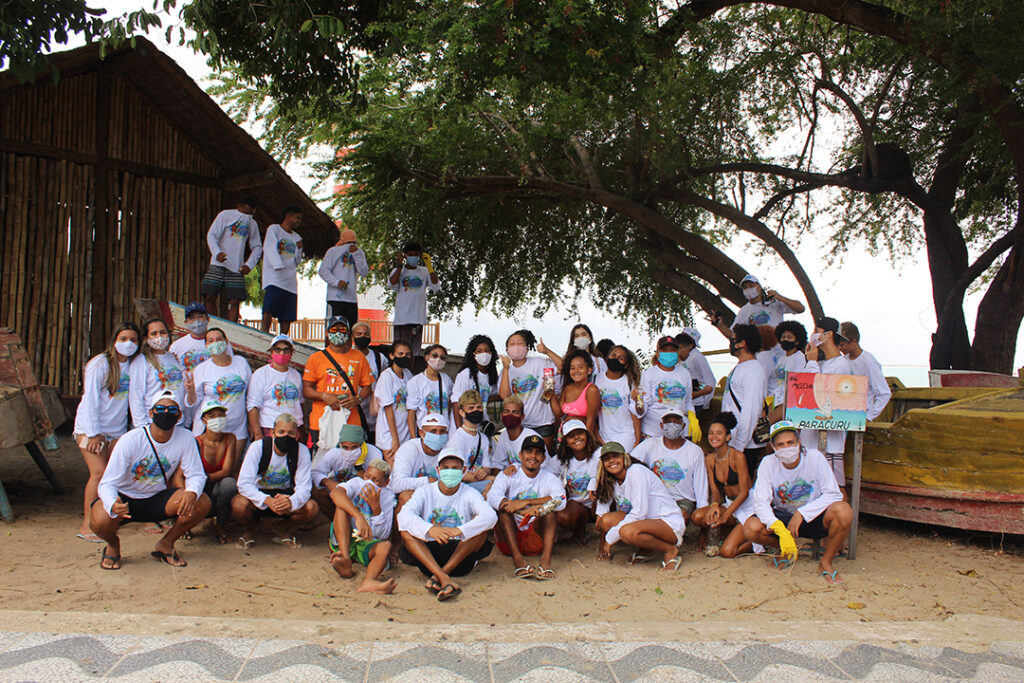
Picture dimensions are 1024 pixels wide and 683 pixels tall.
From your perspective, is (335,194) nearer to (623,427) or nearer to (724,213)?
(724,213)

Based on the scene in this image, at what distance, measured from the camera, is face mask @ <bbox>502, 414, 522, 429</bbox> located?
22.5 feet

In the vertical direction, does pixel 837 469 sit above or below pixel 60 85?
below

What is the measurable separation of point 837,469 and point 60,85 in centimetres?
1003

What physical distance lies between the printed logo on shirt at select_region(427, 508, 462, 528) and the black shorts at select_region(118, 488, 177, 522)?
6.73ft

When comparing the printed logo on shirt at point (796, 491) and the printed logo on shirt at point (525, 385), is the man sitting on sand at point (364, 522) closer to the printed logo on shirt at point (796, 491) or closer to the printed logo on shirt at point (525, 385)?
the printed logo on shirt at point (525, 385)

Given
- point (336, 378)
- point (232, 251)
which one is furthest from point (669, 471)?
point (232, 251)

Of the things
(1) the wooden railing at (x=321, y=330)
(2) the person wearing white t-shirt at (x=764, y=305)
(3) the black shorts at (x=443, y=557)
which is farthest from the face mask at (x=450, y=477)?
(1) the wooden railing at (x=321, y=330)

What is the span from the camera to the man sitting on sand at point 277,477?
6.32 m

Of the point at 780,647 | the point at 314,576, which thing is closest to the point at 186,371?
the point at 314,576

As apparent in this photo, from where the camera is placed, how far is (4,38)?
7508mm

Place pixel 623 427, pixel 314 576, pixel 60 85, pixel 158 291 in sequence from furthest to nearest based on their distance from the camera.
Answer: pixel 158 291, pixel 60 85, pixel 623 427, pixel 314 576

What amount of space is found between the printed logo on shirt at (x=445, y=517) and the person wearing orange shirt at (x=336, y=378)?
1429 millimetres

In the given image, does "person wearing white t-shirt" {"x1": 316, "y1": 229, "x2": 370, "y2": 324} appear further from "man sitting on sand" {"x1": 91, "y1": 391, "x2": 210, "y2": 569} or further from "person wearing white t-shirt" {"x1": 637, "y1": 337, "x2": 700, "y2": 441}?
"person wearing white t-shirt" {"x1": 637, "y1": 337, "x2": 700, "y2": 441}

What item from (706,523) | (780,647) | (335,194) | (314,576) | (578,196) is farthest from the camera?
(335,194)
